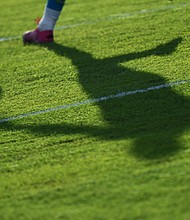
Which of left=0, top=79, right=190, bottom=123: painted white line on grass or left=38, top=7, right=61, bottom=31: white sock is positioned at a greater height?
left=38, top=7, right=61, bottom=31: white sock

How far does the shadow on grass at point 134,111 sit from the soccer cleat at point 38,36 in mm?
955

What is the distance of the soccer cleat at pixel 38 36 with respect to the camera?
19.6 feet

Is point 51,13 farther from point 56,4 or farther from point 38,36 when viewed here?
point 38,36

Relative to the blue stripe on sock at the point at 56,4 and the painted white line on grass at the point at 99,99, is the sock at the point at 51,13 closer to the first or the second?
the blue stripe on sock at the point at 56,4

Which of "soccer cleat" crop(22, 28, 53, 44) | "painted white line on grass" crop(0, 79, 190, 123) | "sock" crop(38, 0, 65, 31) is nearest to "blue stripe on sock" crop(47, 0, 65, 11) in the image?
"sock" crop(38, 0, 65, 31)

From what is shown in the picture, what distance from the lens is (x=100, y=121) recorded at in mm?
3844

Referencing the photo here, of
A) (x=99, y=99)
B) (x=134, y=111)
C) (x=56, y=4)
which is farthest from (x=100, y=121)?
(x=56, y=4)

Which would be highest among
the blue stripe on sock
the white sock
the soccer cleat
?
the blue stripe on sock

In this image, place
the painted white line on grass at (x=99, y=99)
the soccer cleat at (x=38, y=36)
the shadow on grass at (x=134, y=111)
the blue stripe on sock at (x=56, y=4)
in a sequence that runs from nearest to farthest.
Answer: the shadow on grass at (x=134, y=111) → the painted white line on grass at (x=99, y=99) → the blue stripe on sock at (x=56, y=4) → the soccer cleat at (x=38, y=36)

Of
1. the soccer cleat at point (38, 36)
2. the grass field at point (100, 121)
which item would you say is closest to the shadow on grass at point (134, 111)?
the grass field at point (100, 121)

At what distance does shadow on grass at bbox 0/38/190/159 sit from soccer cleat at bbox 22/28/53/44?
0.96 meters

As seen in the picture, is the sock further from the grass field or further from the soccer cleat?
the grass field

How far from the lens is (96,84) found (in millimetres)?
4590

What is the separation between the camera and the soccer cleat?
235 inches
